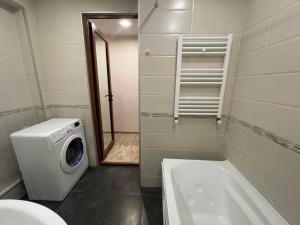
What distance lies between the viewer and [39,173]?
4.86 ft

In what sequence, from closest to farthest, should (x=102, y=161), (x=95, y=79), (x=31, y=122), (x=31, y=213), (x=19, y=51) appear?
(x=31, y=213), (x=19, y=51), (x=31, y=122), (x=95, y=79), (x=102, y=161)

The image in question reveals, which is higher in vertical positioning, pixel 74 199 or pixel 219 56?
pixel 219 56

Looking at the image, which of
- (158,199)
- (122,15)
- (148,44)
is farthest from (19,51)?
(158,199)

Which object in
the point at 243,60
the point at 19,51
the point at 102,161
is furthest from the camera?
the point at 102,161

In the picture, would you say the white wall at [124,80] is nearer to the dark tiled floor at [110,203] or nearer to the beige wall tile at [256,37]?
the dark tiled floor at [110,203]

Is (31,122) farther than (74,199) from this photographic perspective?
Yes

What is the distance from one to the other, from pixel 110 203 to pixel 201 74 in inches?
65.3

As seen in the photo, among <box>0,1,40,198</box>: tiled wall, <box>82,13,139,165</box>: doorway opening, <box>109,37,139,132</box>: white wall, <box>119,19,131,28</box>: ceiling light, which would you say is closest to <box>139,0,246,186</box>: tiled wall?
<box>82,13,139,165</box>: doorway opening

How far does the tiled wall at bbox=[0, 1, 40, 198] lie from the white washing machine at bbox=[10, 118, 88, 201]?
0.20 meters

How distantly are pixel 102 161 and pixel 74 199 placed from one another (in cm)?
72

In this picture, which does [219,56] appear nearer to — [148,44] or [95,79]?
[148,44]

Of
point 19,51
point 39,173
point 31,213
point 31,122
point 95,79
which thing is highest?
point 19,51

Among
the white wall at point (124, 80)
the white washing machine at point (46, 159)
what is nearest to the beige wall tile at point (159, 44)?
the white washing machine at point (46, 159)

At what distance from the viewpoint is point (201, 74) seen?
137cm
